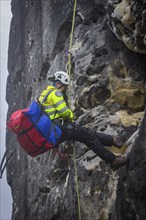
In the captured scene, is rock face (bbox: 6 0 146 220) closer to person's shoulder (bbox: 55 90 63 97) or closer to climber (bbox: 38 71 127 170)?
climber (bbox: 38 71 127 170)

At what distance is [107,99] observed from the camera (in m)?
8.54

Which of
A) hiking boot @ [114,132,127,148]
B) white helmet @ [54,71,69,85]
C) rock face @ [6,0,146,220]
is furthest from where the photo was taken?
white helmet @ [54,71,69,85]

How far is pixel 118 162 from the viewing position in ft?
22.0

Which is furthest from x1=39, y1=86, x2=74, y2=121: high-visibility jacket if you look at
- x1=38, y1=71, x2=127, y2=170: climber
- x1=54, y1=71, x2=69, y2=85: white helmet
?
x1=54, y1=71, x2=69, y2=85: white helmet

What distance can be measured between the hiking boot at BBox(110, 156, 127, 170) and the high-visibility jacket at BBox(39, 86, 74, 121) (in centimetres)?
141

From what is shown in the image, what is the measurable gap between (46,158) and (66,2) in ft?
16.9

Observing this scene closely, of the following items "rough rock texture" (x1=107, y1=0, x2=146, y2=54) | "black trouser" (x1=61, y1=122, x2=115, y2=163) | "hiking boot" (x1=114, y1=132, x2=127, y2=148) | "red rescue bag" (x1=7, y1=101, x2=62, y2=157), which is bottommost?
"hiking boot" (x1=114, y1=132, x2=127, y2=148)

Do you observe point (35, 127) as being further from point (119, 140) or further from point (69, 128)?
point (119, 140)

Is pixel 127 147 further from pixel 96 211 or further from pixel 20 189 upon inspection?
pixel 20 189

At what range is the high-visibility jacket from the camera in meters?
7.17

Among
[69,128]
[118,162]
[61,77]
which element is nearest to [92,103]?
[61,77]

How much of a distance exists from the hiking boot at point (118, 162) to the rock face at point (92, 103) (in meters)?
0.16

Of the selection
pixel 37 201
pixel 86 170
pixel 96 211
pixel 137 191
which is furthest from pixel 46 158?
pixel 137 191

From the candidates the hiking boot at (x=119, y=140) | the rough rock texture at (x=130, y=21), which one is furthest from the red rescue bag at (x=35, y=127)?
the rough rock texture at (x=130, y=21)
